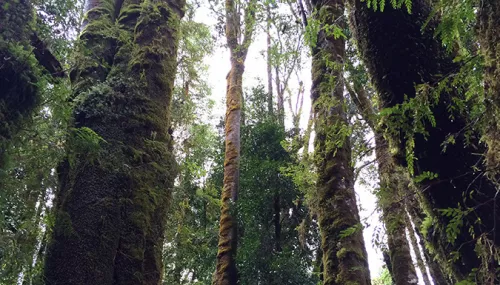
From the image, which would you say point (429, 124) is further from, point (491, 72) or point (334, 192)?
point (334, 192)

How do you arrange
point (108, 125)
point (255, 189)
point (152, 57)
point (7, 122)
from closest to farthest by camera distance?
point (7, 122) < point (108, 125) < point (152, 57) < point (255, 189)

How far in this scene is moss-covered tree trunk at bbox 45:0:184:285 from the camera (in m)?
3.96

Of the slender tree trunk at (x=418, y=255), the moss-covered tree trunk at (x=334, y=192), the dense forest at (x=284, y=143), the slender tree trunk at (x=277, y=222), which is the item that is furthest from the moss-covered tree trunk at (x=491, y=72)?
the slender tree trunk at (x=418, y=255)

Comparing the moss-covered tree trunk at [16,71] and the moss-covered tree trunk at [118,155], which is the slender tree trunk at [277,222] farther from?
the moss-covered tree trunk at [16,71]

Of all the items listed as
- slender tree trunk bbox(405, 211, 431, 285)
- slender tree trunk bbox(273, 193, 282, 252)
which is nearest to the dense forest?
slender tree trunk bbox(273, 193, 282, 252)

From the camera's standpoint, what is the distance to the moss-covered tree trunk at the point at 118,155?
3.96 m

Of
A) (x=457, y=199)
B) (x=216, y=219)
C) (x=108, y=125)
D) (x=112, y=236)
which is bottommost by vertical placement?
(x=457, y=199)

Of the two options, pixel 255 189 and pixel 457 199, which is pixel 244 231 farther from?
pixel 457 199

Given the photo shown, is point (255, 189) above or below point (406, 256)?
above

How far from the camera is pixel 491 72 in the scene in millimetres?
1406

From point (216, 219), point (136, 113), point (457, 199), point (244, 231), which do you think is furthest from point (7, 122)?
point (216, 219)

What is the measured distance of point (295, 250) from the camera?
9414mm

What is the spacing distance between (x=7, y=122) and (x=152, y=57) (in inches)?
99.2

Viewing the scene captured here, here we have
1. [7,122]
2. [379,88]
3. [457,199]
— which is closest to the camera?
[457,199]
